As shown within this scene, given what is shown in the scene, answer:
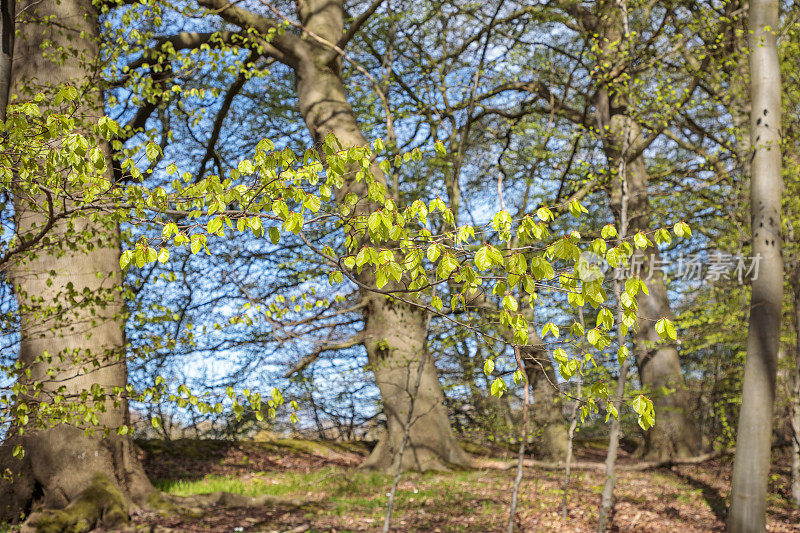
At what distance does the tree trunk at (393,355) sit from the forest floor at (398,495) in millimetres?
418

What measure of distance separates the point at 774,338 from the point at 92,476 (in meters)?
7.18

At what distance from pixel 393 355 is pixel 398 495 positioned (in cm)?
189

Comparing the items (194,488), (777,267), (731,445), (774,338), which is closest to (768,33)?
(777,267)

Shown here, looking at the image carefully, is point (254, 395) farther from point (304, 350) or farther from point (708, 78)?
point (708, 78)

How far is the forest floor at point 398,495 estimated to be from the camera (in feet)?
20.5

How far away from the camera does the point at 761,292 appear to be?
6855mm

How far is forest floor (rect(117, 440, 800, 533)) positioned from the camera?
625cm

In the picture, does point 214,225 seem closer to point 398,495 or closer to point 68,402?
point 68,402

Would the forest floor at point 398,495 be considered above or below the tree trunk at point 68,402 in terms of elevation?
below

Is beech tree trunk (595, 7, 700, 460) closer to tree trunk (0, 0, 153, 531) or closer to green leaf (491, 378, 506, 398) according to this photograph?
tree trunk (0, 0, 153, 531)

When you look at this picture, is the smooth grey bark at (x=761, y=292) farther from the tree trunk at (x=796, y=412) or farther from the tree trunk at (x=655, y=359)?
the tree trunk at (x=655, y=359)

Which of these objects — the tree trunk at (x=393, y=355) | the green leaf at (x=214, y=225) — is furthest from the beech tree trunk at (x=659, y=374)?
the green leaf at (x=214, y=225)

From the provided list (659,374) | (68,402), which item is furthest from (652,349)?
(68,402)

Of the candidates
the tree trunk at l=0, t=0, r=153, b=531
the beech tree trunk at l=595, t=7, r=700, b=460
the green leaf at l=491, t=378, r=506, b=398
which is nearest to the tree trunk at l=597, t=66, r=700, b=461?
the beech tree trunk at l=595, t=7, r=700, b=460
